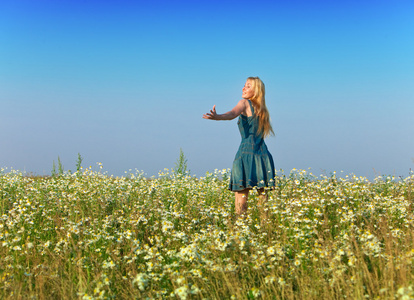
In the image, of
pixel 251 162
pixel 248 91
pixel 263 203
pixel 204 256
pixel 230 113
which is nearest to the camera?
pixel 204 256

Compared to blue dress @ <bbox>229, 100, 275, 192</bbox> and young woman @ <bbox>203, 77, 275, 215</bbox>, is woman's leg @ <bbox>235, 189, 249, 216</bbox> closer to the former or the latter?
young woman @ <bbox>203, 77, 275, 215</bbox>

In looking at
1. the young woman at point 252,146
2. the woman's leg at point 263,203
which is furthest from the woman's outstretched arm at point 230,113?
the woman's leg at point 263,203

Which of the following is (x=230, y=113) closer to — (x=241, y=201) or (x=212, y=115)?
(x=212, y=115)

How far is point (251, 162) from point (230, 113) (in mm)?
1148

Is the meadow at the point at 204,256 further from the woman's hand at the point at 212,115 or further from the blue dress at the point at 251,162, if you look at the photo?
the woman's hand at the point at 212,115

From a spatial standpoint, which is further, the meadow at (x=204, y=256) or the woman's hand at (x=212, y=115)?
the woman's hand at (x=212, y=115)

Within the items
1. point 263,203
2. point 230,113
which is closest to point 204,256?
point 263,203

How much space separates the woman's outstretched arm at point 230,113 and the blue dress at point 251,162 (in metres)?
0.15

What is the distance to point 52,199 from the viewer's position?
29.1 ft

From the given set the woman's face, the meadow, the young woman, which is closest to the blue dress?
the young woman

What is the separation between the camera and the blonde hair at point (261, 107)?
8320 mm

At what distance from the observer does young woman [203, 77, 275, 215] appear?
27.1 ft

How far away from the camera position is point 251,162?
8.27m

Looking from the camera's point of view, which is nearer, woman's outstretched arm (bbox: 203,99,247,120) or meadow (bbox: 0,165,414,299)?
meadow (bbox: 0,165,414,299)
